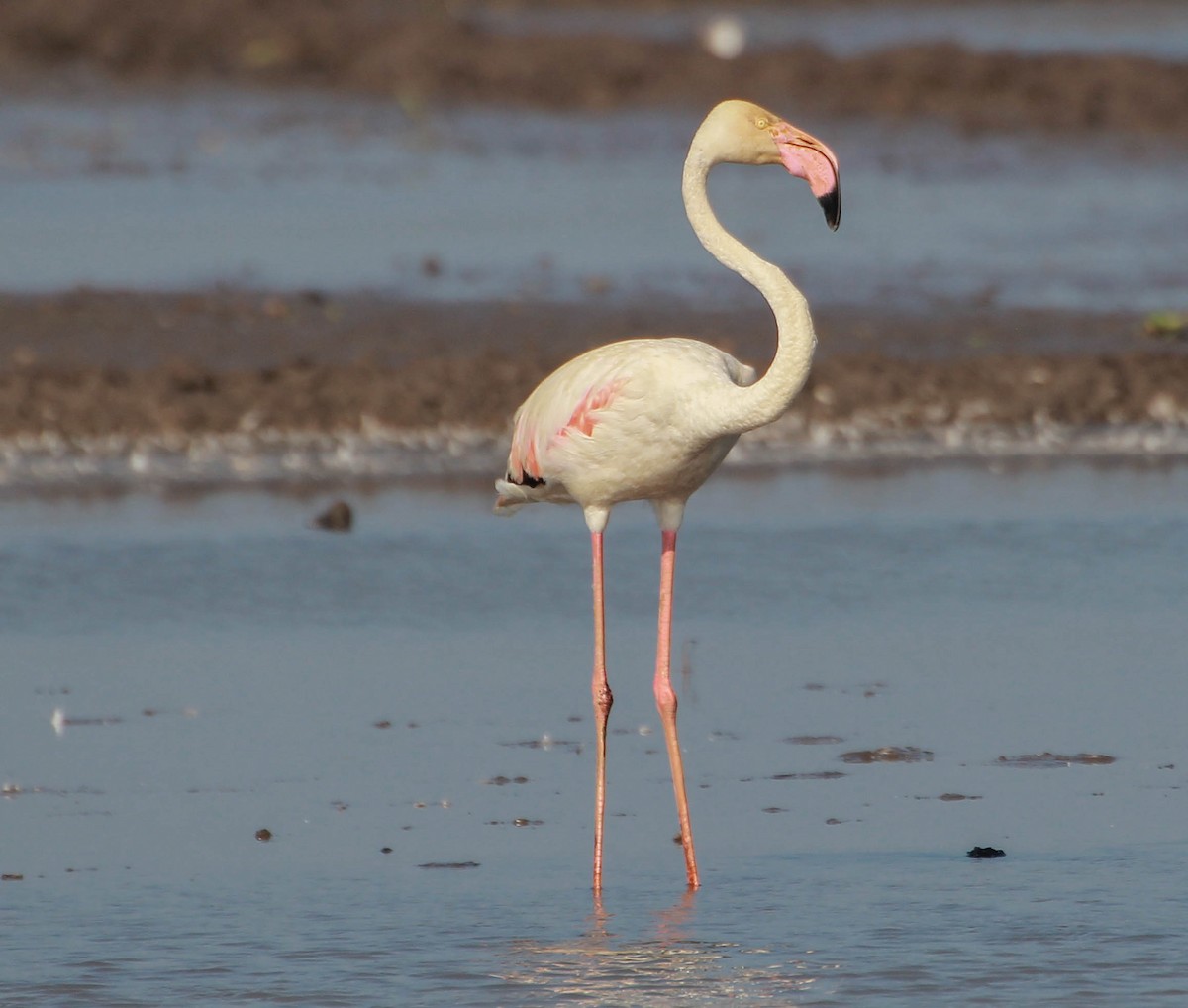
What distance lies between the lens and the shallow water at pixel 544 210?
15.1 m

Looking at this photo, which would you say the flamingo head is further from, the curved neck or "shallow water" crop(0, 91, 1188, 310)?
"shallow water" crop(0, 91, 1188, 310)

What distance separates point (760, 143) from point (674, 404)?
72cm

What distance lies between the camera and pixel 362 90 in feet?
87.5

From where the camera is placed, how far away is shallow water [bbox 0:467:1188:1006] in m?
5.45

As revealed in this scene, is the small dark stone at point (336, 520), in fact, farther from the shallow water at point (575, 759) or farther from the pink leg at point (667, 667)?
the pink leg at point (667, 667)

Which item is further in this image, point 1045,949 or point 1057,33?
point 1057,33

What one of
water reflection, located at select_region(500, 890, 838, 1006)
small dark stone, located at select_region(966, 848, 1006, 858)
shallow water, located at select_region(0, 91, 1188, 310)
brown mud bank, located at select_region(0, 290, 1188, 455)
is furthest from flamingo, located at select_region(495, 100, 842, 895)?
shallow water, located at select_region(0, 91, 1188, 310)

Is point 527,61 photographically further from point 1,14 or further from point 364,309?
point 364,309

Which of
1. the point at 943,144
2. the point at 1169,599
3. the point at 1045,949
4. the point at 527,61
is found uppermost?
the point at 527,61

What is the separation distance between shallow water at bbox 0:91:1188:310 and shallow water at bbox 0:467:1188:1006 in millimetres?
5248

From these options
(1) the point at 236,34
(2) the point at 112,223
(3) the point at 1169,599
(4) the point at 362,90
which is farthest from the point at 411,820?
(1) the point at 236,34

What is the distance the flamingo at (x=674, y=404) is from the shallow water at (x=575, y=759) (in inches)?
14.3

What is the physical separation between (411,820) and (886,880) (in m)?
1.31

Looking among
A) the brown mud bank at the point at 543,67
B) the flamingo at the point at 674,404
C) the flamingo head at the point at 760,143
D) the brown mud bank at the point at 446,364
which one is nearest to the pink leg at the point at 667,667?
the flamingo at the point at 674,404
